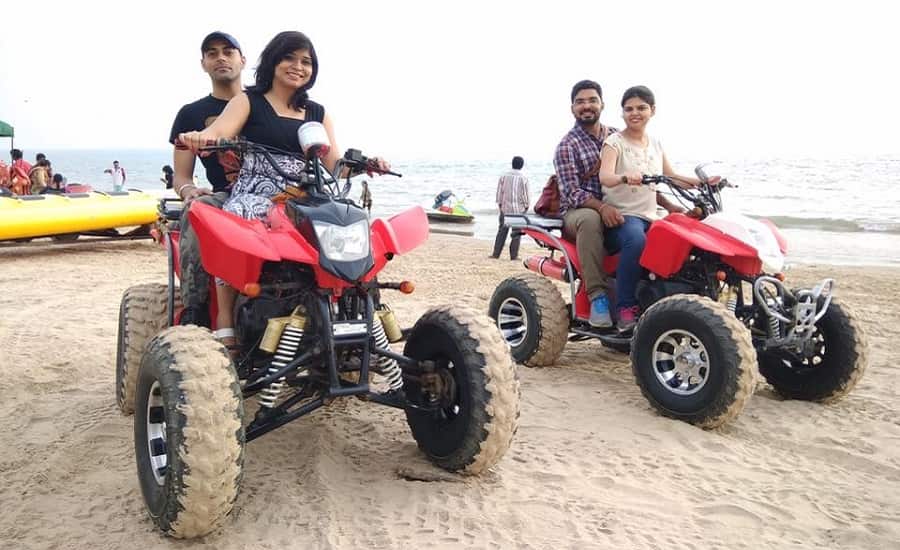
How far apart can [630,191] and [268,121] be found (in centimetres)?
273

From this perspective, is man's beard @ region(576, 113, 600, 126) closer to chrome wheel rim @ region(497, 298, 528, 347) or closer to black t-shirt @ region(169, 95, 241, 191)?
chrome wheel rim @ region(497, 298, 528, 347)

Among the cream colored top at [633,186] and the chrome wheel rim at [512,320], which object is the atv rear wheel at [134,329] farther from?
the cream colored top at [633,186]

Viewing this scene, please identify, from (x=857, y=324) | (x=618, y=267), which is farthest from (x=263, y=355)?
(x=857, y=324)

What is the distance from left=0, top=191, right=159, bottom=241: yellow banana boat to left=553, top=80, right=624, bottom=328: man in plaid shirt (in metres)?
8.73

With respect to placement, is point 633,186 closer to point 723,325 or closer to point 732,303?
point 732,303

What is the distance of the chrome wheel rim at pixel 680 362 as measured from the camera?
4.23 metres

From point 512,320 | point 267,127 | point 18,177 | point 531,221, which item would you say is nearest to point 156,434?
point 267,127

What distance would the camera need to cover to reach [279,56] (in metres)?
3.67

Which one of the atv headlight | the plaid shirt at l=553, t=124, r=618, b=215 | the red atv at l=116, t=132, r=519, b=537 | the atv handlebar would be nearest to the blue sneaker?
the plaid shirt at l=553, t=124, r=618, b=215

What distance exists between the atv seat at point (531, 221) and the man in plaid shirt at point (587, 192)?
10cm

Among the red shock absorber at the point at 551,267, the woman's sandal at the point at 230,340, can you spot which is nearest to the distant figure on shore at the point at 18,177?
the red shock absorber at the point at 551,267

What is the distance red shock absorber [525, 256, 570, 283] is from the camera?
5883 millimetres

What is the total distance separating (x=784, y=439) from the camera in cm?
409

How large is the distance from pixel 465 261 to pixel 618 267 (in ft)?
23.4
